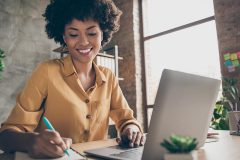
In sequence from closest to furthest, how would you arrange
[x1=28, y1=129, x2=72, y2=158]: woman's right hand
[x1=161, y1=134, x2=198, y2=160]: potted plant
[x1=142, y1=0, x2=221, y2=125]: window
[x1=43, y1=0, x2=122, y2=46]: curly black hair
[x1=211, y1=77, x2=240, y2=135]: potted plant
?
[x1=161, y1=134, x2=198, y2=160]: potted plant < [x1=28, y1=129, x2=72, y2=158]: woman's right hand < [x1=43, y1=0, x2=122, y2=46]: curly black hair < [x1=211, y1=77, x2=240, y2=135]: potted plant < [x1=142, y1=0, x2=221, y2=125]: window

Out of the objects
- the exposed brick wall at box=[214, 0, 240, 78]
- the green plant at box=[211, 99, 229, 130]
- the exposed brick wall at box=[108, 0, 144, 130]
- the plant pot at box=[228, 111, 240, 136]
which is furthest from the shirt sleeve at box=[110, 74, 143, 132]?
the exposed brick wall at box=[108, 0, 144, 130]

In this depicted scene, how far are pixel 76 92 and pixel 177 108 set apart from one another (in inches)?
28.0

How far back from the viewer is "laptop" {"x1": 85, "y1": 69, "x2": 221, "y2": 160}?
0.58m

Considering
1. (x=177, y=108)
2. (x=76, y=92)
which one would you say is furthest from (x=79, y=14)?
(x=177, y=108)

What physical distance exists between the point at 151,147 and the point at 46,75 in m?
0.76

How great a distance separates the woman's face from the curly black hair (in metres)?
0.04

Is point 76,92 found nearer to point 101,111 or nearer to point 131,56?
point 101,111

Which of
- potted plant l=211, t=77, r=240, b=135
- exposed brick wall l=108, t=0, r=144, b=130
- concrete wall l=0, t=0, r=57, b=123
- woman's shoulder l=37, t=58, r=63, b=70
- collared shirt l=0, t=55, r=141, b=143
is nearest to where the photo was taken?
collared shirt l=0, t=55, r=141, b=143

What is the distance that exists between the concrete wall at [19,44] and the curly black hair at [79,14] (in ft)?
8.16

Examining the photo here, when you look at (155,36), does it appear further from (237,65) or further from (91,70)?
(91,70)

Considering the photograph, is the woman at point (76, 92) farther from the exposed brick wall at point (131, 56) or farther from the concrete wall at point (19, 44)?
the exposed brick wall at point (131, 56)

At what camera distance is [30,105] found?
3.55 feet

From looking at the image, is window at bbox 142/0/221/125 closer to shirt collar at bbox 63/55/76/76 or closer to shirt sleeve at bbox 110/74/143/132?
shirt sleeve at bbox 110/74/143/132

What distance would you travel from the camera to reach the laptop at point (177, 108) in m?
0.58
